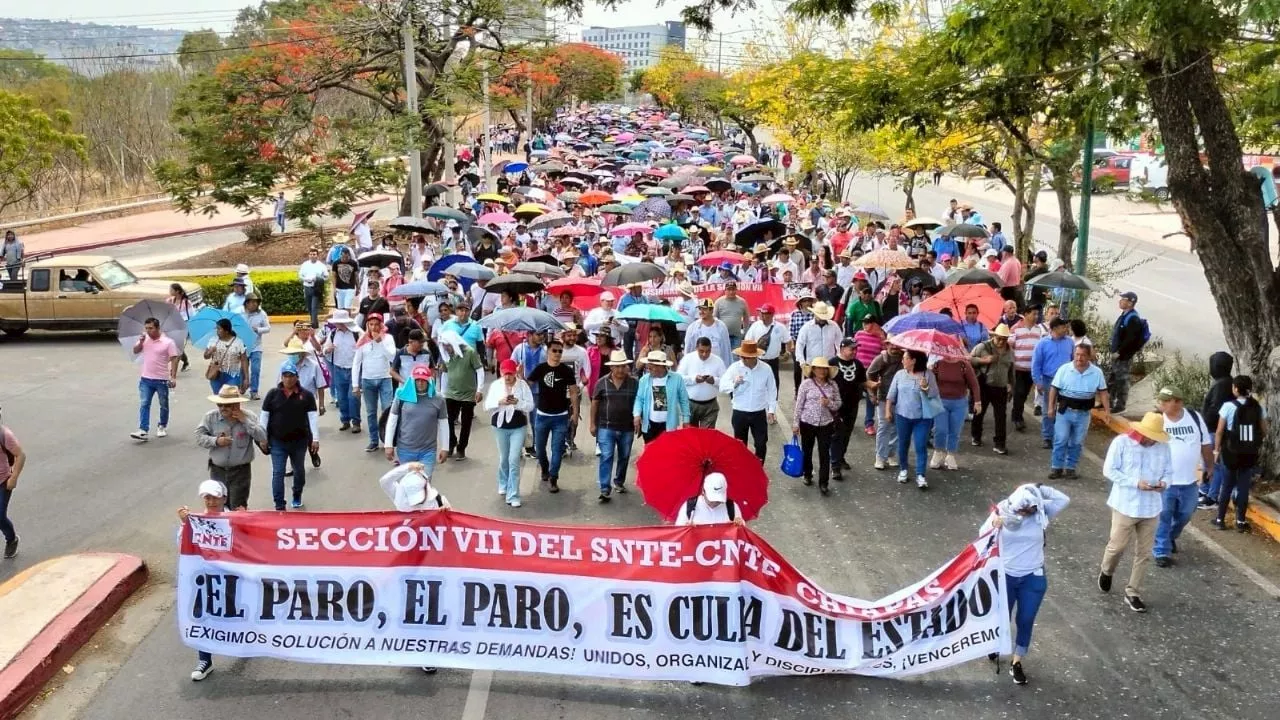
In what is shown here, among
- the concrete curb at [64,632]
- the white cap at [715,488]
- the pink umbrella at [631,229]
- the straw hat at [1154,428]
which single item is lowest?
the concrete curb at [64,632]

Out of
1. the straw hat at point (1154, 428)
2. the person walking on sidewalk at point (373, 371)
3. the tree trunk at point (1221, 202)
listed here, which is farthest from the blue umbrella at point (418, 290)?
the straw hat at point (1154, 428)

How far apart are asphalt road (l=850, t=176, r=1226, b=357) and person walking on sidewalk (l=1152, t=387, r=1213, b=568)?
7.39m

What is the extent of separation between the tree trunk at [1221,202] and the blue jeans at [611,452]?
6194mm

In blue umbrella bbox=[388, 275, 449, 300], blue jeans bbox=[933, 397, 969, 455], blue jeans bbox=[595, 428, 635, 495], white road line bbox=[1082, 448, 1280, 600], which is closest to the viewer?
white road line bbox=[1082, 448, 1280, 600]

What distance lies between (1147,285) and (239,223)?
31.9 m

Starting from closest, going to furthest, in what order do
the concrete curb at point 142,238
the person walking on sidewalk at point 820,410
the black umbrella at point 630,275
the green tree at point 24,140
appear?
1. the person walking on sidewalk at point 820,410
2. the black umbrella at point 630,275
3. the green tree at point 24,140
4. the concrete curb at point 142,238

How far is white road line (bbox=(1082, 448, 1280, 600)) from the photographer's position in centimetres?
909

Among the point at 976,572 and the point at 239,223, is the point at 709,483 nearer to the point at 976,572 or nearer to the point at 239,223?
the point at 976,572

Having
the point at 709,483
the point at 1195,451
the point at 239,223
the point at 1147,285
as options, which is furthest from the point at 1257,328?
the point at 239,223

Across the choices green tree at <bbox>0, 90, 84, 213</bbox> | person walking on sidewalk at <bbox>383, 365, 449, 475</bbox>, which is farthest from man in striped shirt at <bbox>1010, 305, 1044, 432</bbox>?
green tree at <bbox>0, 90, 84, 213</bbox>

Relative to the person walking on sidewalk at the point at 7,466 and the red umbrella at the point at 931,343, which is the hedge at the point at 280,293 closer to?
the person walking on sidewalk at the point at 7,466

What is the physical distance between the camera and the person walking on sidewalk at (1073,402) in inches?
463

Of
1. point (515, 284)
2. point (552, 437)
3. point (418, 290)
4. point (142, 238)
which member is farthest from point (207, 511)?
point (142, 238)

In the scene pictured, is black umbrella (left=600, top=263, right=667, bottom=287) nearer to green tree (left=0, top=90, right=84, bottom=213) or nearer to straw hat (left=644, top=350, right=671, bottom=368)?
straw hat (left=644, top=350, right=671, bottom=368)
